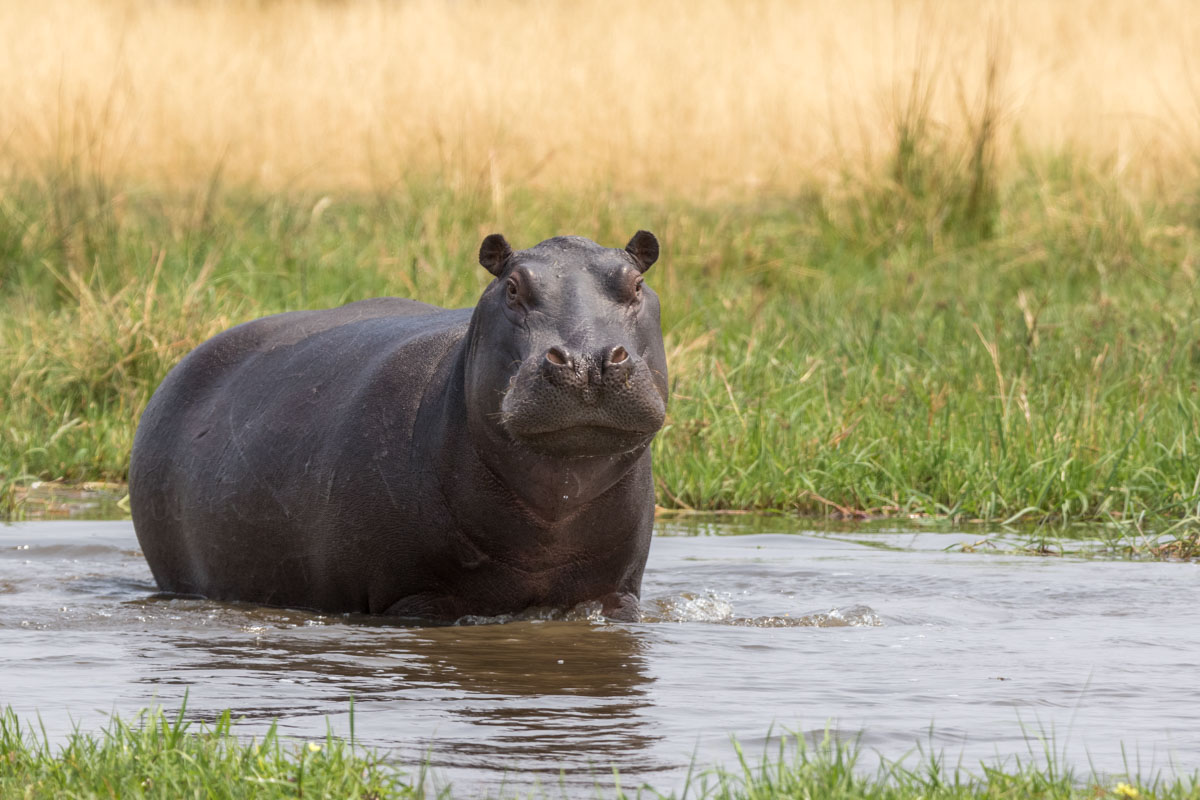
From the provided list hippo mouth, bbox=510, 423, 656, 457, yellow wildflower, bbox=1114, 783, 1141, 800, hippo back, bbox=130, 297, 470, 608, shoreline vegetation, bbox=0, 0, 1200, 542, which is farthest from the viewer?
shoreline vegetation, bbox=0, 0, 1200, 542

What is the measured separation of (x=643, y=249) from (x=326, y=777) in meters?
2.43

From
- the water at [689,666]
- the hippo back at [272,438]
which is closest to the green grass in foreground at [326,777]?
the water at [689,666]

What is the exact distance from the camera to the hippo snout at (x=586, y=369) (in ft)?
15.3

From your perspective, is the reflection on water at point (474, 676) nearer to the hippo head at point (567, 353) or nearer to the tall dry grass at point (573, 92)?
the hippo head at point (567, 353)

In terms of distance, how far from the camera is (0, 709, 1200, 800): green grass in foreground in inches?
127

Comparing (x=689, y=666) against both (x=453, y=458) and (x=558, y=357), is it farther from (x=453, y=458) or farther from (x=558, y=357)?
(x=453, y=458)

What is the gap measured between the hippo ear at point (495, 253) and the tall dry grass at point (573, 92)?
5.70 metres

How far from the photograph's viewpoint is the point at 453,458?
5227 millimetres

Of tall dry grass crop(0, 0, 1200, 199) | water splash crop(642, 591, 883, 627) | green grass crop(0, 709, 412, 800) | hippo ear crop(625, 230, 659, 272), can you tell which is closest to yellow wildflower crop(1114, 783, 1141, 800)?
green grass crop(0, 709, 412, 800)

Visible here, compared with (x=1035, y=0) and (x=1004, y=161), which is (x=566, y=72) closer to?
(x=1004, y=161)

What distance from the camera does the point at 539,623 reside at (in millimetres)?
5207

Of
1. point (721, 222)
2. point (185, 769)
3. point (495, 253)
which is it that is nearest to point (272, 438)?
point (495, 253)

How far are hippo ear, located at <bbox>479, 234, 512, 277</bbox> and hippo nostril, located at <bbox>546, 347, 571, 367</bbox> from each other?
23.6 inches

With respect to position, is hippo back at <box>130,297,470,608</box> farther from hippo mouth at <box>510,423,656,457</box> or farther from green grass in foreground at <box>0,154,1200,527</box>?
green grass in foreground at <box>0,154,1200,527</box>
